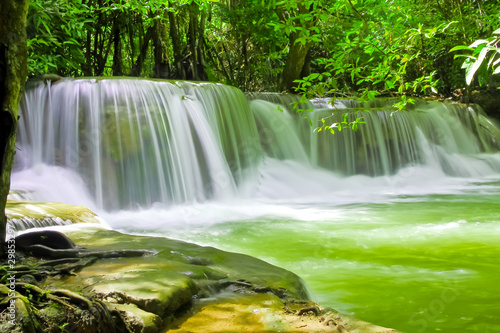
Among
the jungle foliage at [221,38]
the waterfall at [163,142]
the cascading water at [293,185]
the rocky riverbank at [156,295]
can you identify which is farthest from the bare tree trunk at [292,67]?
the rocky riverbank at [156,295]

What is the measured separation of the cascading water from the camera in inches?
147

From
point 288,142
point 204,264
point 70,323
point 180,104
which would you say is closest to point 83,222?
point 204,264

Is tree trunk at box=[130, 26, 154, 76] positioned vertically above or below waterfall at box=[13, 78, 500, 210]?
above

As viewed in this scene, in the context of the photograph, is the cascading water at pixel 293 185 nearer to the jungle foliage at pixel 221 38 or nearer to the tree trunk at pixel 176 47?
the jungle foliage at pixel 221 38

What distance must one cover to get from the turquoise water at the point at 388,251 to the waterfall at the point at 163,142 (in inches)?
31.9

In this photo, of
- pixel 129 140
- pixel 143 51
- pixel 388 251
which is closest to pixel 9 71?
pixel 388 251

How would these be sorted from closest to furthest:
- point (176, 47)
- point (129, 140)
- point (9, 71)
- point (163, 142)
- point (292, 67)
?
point (9, 71)
point (129, 140)
point (163, 142)
point (176, 47)
point (292, 67)

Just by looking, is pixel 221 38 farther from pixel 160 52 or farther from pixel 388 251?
pixel 388 251

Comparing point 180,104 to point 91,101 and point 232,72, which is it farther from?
point 232,72

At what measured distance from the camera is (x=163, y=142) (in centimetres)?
819

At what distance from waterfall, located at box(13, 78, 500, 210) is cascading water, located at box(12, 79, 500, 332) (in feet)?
0.07

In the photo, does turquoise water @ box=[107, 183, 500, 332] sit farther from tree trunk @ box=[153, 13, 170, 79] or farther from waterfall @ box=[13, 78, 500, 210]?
tree trunk @ box=[153, 13, 170, 79]

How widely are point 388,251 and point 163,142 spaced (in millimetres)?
4582

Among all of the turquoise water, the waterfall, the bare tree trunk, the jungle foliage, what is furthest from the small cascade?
the bare tree trunk
